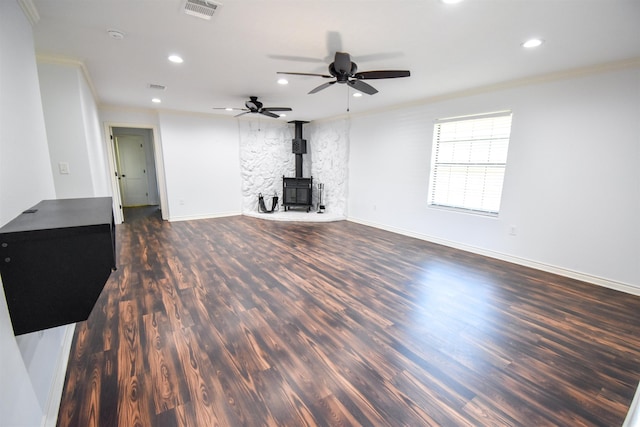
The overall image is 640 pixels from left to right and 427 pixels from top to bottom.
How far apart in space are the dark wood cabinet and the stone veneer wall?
580 cm

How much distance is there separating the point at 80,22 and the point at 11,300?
94.2 inches

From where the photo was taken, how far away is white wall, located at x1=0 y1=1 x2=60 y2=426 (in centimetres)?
100

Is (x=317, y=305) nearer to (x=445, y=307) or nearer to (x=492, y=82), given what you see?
(x=445, y=307)

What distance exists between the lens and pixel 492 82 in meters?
3.73

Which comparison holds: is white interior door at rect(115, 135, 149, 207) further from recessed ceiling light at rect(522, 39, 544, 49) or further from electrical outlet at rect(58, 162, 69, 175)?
recessed ceiling light at rect(522, 39, 544, 49)

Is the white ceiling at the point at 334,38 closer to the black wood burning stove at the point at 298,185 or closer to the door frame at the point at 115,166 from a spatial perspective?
the door frame at the point at 115,166

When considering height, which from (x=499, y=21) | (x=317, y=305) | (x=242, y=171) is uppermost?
(x=499, y=21)

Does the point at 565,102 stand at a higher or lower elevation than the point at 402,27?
lower

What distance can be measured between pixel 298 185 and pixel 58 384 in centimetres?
625

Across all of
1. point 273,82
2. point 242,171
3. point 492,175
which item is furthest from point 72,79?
point 492,175

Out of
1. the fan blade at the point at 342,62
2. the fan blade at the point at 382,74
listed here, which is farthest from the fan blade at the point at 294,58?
the fan blade at the point at 382,74

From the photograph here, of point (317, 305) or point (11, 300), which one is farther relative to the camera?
point (317, 305)

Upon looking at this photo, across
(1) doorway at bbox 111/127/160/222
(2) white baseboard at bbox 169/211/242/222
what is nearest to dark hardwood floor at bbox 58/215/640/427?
(2) white baseboard at bbox 169/211/242/222

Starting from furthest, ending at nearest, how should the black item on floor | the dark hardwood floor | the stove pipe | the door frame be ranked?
the stove pipe < the black item on floor < the door frame < the dark hardwood floor
